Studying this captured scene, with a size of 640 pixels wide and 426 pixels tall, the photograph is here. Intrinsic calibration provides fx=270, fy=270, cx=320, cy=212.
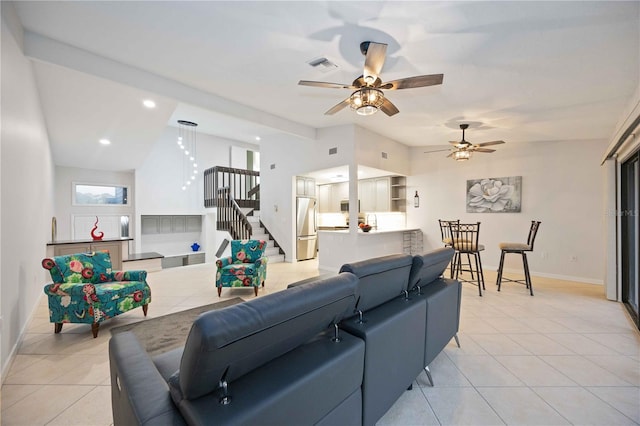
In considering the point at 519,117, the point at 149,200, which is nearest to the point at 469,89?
the point at 519,117

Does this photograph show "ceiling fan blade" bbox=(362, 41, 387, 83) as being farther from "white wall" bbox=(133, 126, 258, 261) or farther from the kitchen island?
"white wall" bbox=(133, 126, 258, 261)

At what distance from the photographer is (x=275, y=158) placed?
7660mm

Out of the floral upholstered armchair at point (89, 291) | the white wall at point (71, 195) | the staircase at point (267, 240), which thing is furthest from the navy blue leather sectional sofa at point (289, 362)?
the white wall at point (71, 195)

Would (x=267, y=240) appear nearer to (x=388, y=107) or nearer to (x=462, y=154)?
(x=462, y=154)

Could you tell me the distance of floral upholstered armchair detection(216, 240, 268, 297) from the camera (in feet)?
14.3

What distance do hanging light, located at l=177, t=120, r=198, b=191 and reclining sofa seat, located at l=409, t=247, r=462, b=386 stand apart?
28.4 ft

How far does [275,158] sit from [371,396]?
688 centimetres

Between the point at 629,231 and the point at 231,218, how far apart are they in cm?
794

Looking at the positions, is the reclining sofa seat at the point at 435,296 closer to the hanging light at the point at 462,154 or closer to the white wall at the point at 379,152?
the hanging light at the point at 462,154

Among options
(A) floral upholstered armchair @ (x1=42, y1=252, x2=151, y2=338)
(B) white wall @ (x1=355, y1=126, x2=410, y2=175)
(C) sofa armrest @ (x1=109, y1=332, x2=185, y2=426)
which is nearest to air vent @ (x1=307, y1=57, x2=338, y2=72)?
(B) white wall @ (x1=355, y1=126, x2=410, y2=175)

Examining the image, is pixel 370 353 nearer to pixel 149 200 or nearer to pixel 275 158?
pixel 275 158

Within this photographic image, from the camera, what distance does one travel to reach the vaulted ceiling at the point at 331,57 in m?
2.32

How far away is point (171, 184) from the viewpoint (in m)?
8.72

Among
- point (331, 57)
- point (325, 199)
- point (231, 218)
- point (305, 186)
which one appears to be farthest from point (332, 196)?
point (331, 57)
